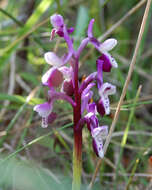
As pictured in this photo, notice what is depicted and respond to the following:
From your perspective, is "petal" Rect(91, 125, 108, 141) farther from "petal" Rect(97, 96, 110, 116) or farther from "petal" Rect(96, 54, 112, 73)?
"petal" Rect(96, 54, 112, 73)

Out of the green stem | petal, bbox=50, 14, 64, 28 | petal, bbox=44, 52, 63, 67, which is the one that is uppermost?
petal, bbox=50, 14, 64, 28

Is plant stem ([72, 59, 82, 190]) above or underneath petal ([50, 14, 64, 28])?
underneath

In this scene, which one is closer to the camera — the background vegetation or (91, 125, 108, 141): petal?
(91, 125, 108, 141): petal

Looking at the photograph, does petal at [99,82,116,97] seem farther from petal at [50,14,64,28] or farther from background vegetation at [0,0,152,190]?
background vegetation at [0,0,152,190]

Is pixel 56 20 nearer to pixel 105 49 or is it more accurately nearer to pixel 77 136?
pixel 105 49

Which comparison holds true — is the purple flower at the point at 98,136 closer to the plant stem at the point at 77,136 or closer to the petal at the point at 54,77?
the plant stem at the point at 77,136

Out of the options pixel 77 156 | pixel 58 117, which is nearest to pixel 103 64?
pixel 77 156

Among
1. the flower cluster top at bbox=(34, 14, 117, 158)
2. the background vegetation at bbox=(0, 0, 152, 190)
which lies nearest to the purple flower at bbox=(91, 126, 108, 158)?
the flower cluster top at bbox=(34, 14, 117, 158)

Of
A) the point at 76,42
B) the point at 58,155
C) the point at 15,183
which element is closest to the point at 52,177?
the point at 58,155

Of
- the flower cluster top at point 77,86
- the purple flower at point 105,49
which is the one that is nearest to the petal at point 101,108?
the flower cluster top at point 77,86
